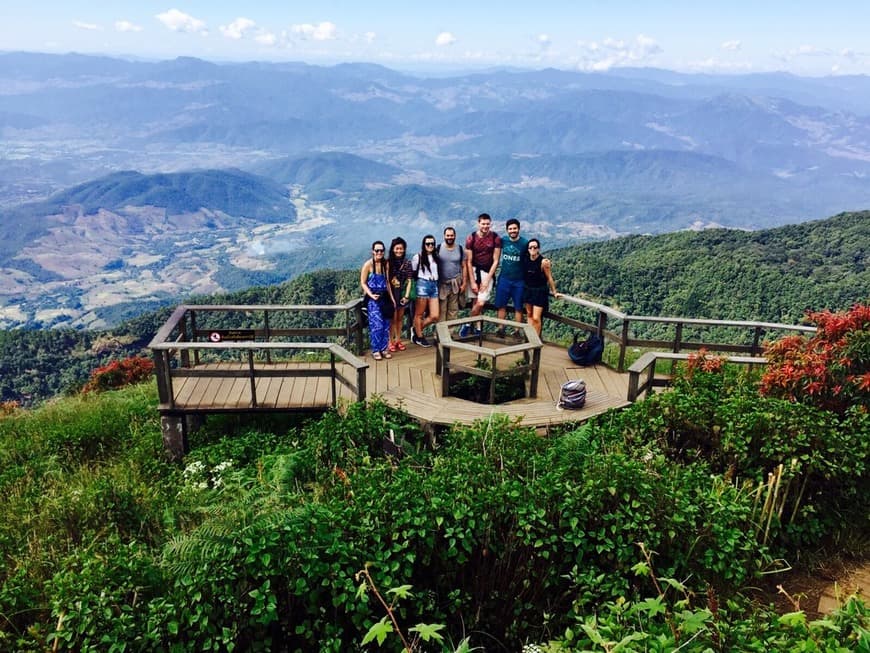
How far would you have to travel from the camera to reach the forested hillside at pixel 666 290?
4172 centimetres

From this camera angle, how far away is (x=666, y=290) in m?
47.1

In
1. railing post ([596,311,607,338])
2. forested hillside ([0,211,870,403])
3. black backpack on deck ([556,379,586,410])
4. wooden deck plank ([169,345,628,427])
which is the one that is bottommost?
forested hillside ([0,211,870,403])

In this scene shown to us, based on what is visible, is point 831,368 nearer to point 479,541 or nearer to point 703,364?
point 703,364

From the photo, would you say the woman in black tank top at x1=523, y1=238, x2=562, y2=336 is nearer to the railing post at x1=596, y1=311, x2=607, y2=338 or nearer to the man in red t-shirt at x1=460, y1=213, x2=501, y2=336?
the man in red t-shirt at x1=460, y1=213, x2=501, y2=336

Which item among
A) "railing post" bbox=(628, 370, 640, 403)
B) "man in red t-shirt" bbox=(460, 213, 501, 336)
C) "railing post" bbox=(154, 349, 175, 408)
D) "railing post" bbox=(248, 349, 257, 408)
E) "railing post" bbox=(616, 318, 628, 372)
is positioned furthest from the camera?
"man in red t-shirt" bbox=(460, 213, 501, 336)

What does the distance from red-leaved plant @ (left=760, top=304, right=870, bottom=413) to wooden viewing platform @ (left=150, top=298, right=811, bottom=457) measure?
0.82 meters

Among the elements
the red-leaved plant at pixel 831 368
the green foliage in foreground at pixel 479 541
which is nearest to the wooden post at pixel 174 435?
the green foliage in foreground at pixel 479 541

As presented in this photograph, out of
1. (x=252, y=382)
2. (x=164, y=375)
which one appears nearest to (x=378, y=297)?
(x=252, y=382)

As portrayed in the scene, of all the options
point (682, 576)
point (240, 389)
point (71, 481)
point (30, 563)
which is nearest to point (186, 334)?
point (240, 389)

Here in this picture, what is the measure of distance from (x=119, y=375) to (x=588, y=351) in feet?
31.8

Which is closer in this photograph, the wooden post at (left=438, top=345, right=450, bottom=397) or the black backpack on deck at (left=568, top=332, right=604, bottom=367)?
the wooden post at (left=438, top=345, right=450, bottom=397)

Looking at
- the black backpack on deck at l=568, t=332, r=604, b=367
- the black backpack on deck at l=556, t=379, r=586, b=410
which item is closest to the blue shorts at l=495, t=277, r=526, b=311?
the black backpack on deck at l=568, t=332, r=604, b=367

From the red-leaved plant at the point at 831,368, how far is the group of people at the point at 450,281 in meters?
3.52

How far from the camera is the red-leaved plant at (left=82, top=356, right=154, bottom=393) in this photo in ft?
41.8
